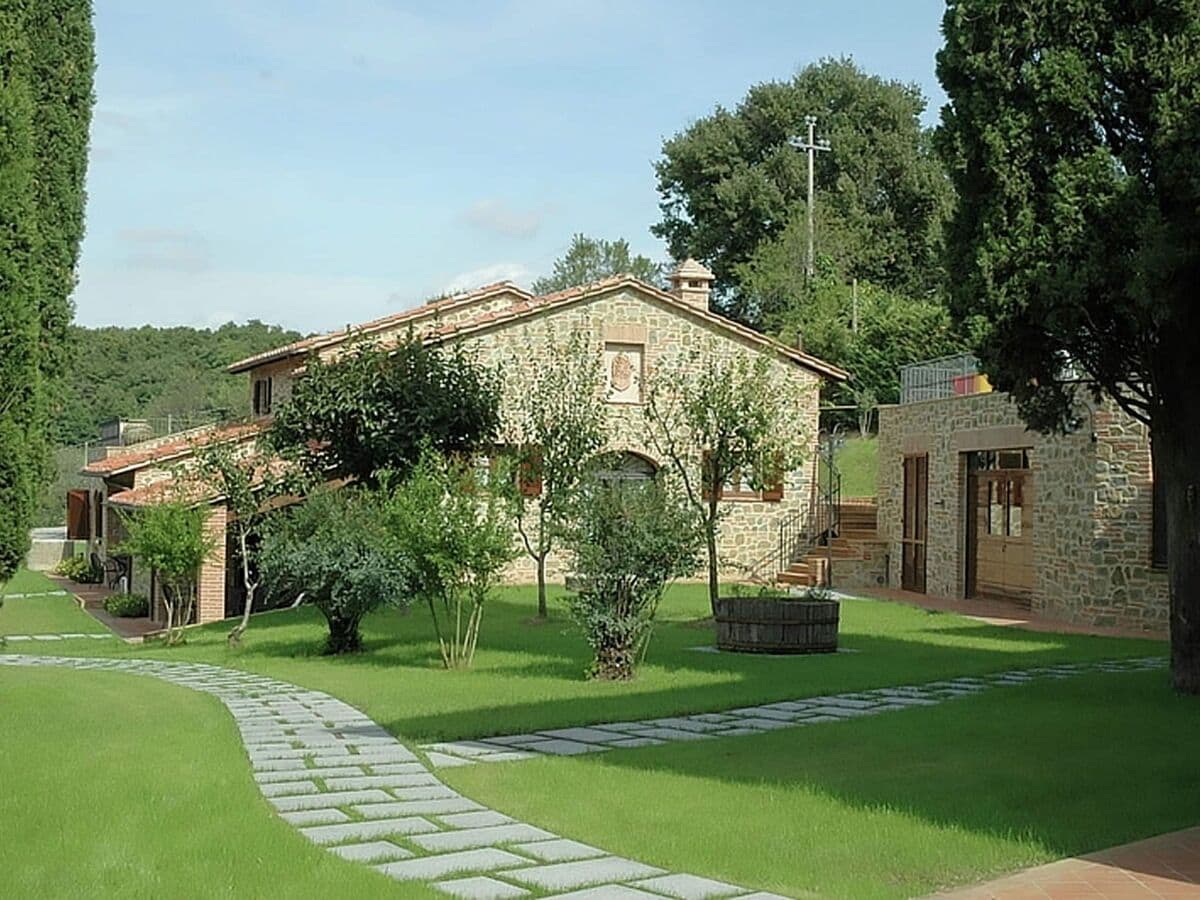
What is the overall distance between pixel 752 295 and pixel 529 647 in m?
34.0

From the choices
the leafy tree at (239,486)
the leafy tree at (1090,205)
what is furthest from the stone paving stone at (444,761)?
the leafy tree at (239,486)

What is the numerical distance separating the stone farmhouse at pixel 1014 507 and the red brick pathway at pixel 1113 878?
33.7 feet

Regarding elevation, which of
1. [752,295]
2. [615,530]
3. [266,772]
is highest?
[752,295]

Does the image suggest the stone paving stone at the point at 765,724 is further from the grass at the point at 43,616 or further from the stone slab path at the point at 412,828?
the grass at the point at 43,616

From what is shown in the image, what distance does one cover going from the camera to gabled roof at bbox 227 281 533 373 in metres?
26.5

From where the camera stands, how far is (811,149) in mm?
50156

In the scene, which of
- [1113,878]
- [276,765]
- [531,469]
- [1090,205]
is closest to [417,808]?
[276,765]

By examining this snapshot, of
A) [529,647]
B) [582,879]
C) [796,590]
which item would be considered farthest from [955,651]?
[582,879]

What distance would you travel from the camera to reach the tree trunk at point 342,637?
17.8 metres

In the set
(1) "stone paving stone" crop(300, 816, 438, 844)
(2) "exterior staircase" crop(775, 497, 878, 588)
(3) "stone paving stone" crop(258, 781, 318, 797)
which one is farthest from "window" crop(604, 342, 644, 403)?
(1) "stone paving stone" crop(300, 816, 438, 844)

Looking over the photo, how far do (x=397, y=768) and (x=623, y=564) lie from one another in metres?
5.41

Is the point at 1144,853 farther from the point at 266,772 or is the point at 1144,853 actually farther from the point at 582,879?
the point at 266,772

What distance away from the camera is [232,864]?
633 centimetres

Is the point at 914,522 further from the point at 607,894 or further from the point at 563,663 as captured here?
the point at 607,894
